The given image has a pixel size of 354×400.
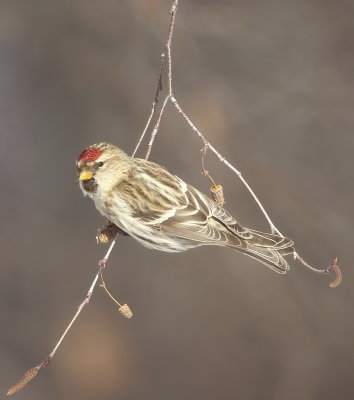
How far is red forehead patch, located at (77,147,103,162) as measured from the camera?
2.10 m

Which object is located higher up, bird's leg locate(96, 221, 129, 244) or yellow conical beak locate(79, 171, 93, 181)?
yellow conical beak locate(79, 171, 93, 181)

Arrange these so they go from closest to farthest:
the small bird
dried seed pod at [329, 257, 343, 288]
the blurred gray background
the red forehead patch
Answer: dried seed pod at [329, 257, 343, 288]
the red forehead patch
the small bird
the blurred gray background

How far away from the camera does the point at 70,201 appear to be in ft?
13.8

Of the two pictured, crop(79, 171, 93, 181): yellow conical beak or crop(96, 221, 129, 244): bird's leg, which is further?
crop(96, 221, 129, 244): bird's leg

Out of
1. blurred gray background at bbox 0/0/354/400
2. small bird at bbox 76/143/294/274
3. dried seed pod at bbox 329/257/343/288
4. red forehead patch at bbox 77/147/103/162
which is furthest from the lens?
blurred gray background at bbox 0/0/354/400

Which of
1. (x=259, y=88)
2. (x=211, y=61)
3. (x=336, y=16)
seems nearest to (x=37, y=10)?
(x=211, y=61)

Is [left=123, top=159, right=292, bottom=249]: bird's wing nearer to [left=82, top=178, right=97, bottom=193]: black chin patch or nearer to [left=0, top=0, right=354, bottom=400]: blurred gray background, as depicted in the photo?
[left=82, top=178, right=97, bottom=193]: black chin patch

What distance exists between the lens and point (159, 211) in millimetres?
2256

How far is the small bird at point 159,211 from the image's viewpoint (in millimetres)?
2213

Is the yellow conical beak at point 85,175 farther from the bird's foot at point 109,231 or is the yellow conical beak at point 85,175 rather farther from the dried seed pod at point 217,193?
the dried seed pod at point 217,193

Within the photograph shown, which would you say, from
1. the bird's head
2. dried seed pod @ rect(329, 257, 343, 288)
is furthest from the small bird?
dried seed pod @ rect(329, 257, 343, 288)

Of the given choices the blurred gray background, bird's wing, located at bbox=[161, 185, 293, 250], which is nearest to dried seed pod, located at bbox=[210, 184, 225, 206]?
bird's wing, located at bbox=[161, 185, 293, 250]


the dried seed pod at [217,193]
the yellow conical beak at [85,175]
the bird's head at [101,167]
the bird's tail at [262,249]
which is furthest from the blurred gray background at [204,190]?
the yellow conical beak at [85,175]

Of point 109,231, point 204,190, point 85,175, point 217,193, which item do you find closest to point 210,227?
point 217,193
